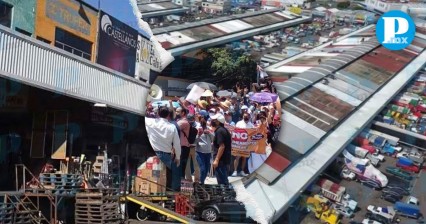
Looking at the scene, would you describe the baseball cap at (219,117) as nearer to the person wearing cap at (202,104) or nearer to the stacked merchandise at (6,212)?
the person wearing cap at (202,104)

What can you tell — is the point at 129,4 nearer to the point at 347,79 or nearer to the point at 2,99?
the point at 2,99

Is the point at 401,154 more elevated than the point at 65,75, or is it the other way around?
the point at 65,75

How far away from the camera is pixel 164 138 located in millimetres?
2740

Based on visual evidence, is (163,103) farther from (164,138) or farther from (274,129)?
(274,129)

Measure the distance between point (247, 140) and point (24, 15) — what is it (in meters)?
1.07

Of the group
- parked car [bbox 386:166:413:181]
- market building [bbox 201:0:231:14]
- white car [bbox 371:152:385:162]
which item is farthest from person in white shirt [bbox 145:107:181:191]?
white car [bbox 371:152:385:162]

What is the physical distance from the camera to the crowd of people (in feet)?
8.95

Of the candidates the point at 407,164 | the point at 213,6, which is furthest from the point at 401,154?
the point at 213,6

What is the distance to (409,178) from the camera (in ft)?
17.7

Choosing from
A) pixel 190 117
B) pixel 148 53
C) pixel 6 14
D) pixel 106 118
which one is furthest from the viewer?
pixel 106 118

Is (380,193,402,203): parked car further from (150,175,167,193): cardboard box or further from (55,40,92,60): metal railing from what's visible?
(55,40,92,60): metal railing

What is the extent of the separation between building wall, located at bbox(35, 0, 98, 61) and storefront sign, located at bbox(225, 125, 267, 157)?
0.70m

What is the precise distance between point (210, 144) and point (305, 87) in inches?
55.6

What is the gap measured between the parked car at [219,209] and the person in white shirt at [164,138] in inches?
11.7
